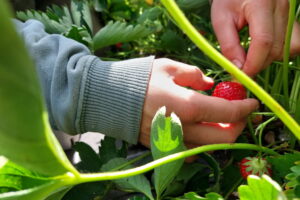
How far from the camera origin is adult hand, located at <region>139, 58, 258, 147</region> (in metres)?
0.62

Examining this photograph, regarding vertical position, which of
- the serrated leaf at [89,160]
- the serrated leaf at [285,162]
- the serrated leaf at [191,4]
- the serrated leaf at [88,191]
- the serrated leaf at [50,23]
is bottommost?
the serrated leaf at [88,191]

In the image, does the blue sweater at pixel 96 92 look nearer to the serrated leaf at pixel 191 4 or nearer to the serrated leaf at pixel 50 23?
the serrated leaf at pixel 50 23

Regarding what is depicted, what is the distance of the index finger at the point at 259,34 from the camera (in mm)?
676

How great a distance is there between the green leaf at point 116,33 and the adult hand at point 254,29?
17 cm

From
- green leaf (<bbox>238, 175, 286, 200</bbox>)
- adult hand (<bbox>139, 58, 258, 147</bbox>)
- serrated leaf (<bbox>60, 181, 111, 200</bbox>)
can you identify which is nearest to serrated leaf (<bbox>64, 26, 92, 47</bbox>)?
adult hand (<bbox>139, 58, 258, 147</bbox>)

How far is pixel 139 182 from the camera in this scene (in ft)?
1.99

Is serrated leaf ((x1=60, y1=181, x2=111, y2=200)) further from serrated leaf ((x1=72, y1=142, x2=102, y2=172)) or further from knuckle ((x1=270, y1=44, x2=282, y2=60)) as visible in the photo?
knuckle ((x1=270, y1=44, x2=282, y2=60))

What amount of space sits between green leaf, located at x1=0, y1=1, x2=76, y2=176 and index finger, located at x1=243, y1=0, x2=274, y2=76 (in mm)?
490

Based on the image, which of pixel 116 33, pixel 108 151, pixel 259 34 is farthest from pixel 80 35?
pixel 259 34

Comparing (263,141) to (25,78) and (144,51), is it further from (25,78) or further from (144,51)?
(25,78)

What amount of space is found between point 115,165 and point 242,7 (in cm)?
38

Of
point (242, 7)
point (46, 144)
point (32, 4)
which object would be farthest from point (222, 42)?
point (32, 4)

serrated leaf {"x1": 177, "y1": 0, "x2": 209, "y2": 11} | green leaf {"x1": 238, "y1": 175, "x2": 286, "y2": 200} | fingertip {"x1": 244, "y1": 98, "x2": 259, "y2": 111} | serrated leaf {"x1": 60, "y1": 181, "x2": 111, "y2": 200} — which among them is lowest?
serrated leaf {"x1": 60, "y1": 181, "x2": 111, "y2": 200}

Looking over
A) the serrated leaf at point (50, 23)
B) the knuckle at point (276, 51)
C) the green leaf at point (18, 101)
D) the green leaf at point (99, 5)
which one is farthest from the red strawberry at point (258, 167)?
the green leaf at point (99, 5)
